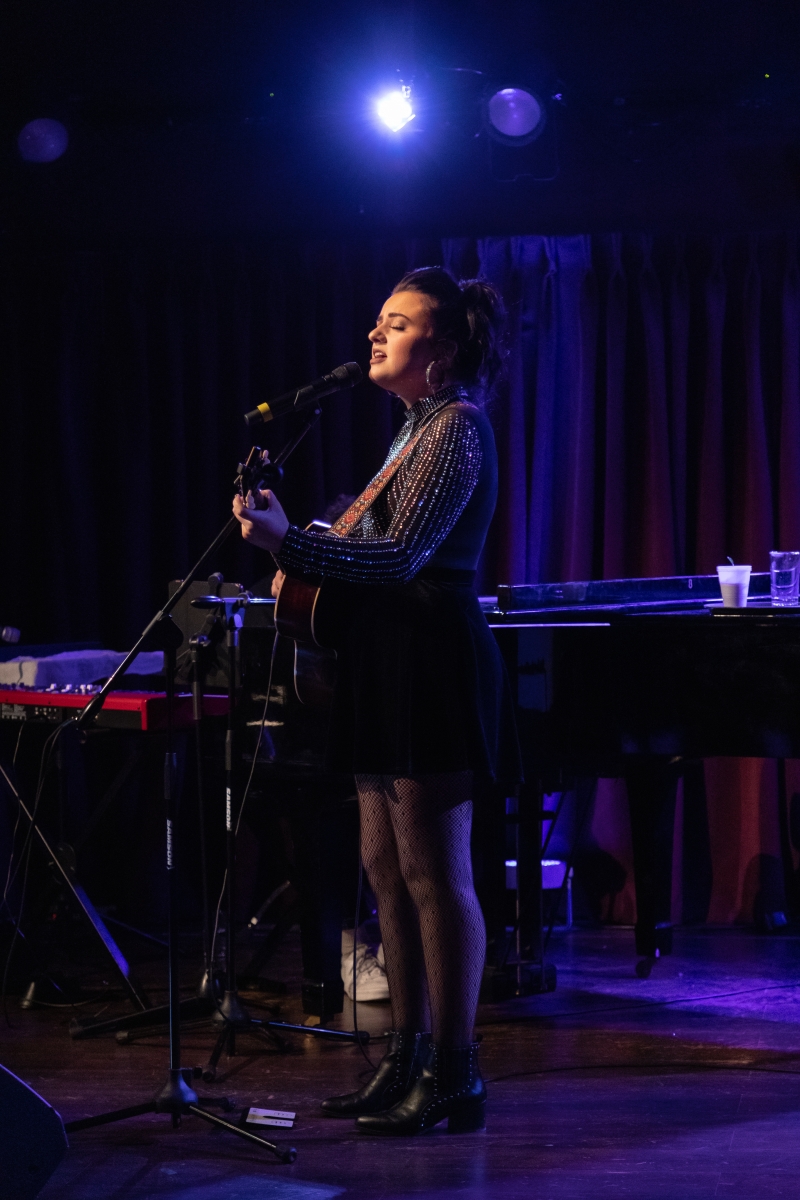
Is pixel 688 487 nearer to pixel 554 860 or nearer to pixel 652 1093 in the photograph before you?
pixel 554 860

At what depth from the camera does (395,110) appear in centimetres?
423

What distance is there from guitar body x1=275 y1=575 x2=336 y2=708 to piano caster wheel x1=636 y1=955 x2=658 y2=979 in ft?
5.67

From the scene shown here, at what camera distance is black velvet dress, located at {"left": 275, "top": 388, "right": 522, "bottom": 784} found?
2410 millimetres

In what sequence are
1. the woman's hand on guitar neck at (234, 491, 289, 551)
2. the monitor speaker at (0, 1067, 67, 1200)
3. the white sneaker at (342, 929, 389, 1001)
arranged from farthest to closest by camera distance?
1. the white sneaker at (342, 929, 389, 1001)
2. the woman's hand on guitar neck at (234, 491, 289, 551)
3. the monitor speaker at (0, 1067, 67, 1200)

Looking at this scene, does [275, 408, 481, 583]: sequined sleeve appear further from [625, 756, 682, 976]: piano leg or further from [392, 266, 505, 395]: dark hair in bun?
[625, 756, 682, 976]: piano leg

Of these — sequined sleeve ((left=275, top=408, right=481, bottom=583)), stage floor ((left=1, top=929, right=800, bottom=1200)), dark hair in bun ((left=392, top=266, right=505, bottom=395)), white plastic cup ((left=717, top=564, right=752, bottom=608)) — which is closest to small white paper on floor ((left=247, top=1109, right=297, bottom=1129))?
stage floor ((left=1, top=929, right=800, bottom=1200))

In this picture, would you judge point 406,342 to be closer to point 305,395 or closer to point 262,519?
point 305,395

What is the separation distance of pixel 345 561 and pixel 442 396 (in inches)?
17.8

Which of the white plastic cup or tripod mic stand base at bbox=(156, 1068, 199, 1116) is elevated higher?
the white plastic cup

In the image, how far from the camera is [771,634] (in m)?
3.21

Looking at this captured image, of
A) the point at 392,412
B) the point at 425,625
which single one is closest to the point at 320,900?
the point at 425,625

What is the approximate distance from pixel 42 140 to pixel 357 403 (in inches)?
56.3

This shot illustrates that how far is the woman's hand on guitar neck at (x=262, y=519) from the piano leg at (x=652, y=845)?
2015 millimetres

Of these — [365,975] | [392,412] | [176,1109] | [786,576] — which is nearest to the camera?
[176,1109]
